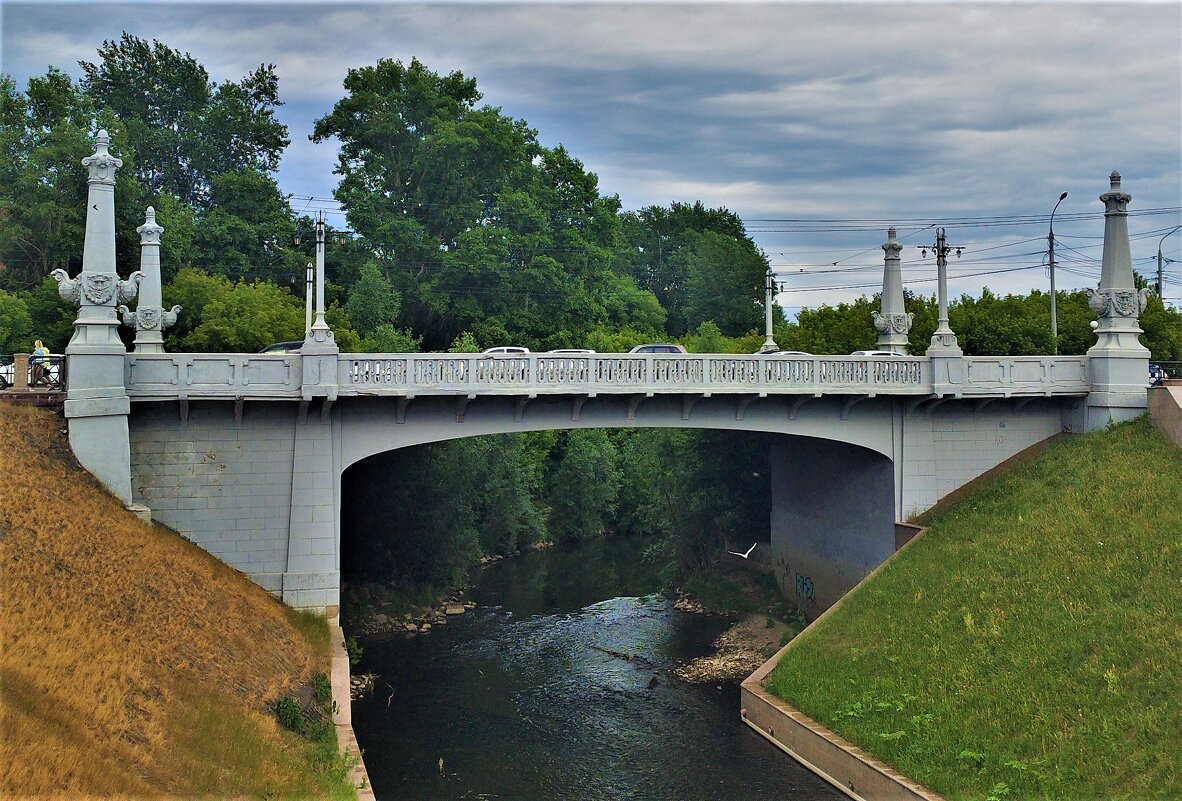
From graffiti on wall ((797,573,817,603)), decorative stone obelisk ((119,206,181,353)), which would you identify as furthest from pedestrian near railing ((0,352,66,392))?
graffiti on wall ((797,573,817,603))

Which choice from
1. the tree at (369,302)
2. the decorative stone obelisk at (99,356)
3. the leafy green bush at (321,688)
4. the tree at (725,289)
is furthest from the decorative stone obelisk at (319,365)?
the tree at (725,289)

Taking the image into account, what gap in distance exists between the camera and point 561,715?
1268 inches

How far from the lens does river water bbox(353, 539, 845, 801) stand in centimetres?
2670

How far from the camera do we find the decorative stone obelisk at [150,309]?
31.5 meters

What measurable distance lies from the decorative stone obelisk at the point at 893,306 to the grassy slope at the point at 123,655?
24690 millimetres

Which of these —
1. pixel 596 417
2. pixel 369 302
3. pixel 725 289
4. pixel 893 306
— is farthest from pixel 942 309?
pixel 725 289

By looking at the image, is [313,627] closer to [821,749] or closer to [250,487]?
[250,487]

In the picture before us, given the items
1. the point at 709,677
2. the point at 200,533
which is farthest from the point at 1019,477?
the point at 200,533

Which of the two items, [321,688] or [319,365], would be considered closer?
[321,688]

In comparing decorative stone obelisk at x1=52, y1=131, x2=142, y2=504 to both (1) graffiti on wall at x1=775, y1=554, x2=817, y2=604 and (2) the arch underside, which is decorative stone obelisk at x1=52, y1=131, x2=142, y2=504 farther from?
(1) graffiti on wall at x1=775, y1=554, x2=817, y2=604

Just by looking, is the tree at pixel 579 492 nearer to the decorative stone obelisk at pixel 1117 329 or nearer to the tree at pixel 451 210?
the tree at pixel 451 210

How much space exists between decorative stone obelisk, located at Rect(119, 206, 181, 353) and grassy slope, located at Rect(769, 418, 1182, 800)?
21927 millimetres

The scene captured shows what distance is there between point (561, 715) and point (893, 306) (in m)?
20.9

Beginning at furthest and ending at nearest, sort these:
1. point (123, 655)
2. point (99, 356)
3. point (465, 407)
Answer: point (465, 407) < point (99, 356) < point (123, 655)
